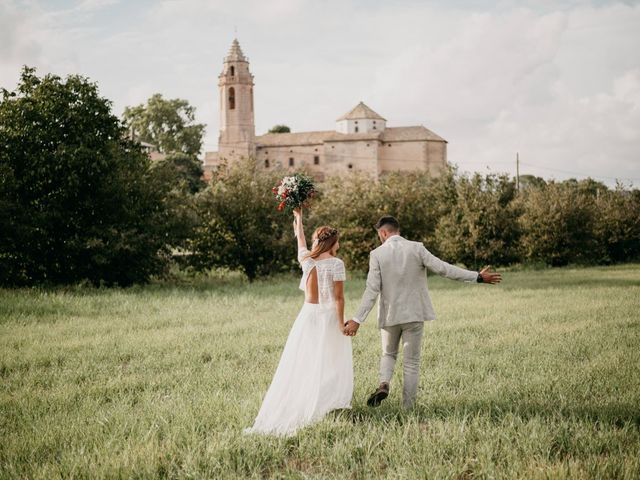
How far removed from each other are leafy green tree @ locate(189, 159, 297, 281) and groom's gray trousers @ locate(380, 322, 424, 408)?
68.5 feet

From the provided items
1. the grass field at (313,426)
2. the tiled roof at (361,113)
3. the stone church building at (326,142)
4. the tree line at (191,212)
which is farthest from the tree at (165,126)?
the grass field at (313,426)

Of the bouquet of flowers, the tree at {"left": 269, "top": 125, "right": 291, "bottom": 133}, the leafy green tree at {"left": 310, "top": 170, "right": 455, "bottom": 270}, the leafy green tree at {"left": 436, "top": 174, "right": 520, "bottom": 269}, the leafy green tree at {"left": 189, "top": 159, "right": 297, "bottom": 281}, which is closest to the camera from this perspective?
the bouquet of flowers

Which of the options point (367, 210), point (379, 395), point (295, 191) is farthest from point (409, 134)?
point (379, 395)

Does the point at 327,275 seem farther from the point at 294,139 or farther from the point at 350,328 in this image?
the point at 294,139

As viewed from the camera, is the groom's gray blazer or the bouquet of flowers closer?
the groom's gray blazer

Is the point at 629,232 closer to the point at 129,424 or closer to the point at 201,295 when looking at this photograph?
the point at 201,295

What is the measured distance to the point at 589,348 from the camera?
927 cm

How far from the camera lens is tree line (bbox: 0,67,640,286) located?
20.5 m

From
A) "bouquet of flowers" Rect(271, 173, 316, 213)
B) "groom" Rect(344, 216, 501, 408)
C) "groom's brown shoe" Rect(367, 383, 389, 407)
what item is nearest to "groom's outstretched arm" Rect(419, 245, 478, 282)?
"groom" Rect(344, 216, 501, 408)

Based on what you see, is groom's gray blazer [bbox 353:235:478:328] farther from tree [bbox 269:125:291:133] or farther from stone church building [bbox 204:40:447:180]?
tree [bbox 269:125:291:133]

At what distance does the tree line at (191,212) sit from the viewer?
67.2ft

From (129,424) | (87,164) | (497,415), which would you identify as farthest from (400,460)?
(87,164)

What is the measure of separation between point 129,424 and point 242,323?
262 inches

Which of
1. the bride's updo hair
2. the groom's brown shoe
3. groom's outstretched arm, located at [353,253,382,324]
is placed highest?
the bride's updo hair
